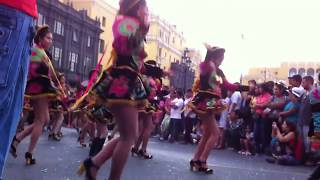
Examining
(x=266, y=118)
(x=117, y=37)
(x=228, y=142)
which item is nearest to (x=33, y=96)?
(x=117, y=37)

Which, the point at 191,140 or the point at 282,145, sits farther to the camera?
the point at 191,140

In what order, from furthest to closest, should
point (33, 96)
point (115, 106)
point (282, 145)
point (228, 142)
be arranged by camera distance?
point (228, 142) → point (282, 145) → point (33, 96) → point (115, 106)

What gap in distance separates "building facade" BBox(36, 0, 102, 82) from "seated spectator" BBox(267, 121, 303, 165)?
103ft

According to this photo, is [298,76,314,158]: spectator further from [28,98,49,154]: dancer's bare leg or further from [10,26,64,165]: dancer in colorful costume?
[28,98,49,154]: dancer's bare leg

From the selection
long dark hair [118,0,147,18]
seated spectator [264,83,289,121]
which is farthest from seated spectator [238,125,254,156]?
long dark hair [118,0,147,18]

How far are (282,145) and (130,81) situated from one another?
6.85 metres

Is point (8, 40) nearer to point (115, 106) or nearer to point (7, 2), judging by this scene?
point (7, 2)

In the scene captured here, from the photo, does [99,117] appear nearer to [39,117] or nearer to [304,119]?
[39,117]

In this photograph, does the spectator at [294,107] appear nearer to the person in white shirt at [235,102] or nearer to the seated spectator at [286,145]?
Result: the seated spectator at [286,145]

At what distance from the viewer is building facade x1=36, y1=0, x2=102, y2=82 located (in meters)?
40.7

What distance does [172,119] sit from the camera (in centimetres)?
1456

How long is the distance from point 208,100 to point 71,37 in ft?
130

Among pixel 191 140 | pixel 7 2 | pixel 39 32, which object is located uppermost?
pixel 39 32

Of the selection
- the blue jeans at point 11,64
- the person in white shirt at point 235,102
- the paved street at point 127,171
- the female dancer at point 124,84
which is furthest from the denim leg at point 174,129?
the blue jeans at point 11,64
